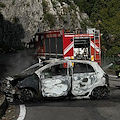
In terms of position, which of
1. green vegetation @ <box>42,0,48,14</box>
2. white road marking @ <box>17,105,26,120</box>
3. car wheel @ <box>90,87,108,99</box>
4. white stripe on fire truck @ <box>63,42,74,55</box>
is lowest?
white road marking @ <box>17,105,26,120</box>

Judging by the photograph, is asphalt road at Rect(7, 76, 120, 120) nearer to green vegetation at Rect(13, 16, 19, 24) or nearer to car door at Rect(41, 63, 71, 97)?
car door at Rect(41, 63, 71, 97)

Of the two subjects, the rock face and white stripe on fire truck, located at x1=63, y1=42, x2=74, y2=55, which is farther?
the rock face

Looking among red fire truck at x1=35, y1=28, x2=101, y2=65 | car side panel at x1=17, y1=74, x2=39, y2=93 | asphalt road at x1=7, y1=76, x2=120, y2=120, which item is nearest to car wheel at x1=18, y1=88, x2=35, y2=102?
car side panel at x1=17, y1=74, x2=39, y2=93

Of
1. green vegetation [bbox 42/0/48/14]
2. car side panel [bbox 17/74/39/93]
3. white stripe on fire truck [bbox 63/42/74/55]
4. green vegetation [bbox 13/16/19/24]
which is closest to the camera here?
car side panel [bbox 17/74/39/93]

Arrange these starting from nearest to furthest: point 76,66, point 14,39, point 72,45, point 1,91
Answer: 1. point 1,91
2. point 76,66
3. point 72,45
4. point 14,39

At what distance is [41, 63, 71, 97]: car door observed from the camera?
8.80 metres

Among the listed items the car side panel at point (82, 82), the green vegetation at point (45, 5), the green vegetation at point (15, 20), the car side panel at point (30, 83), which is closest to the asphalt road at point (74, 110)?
the car side panel at point (82, 82)

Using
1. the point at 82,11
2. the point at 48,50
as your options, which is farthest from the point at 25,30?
the point at 82,11

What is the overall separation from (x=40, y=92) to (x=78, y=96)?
1383 millimetres

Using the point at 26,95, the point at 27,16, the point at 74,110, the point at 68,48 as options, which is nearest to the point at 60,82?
the point at 26,95

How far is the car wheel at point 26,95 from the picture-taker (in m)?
8.73

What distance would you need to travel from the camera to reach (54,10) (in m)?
43.3

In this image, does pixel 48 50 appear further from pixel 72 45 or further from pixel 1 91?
pixel 1 91

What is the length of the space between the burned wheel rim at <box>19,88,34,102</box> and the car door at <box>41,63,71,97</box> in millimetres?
419
